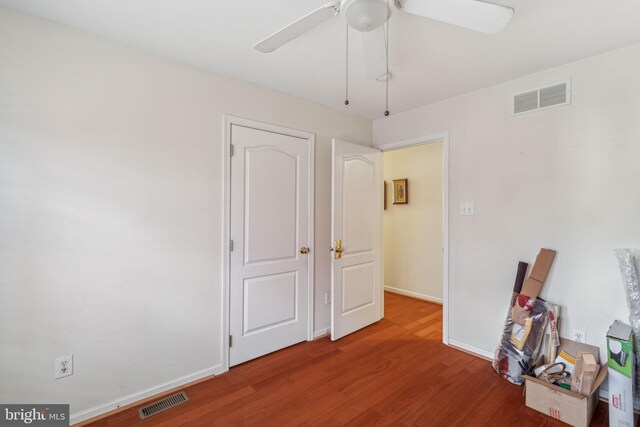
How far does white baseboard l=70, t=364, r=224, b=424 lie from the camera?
1791 mm

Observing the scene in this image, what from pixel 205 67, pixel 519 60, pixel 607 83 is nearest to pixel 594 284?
pixel 607 83

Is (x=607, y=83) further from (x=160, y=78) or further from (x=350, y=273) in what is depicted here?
(x=160, y=78)

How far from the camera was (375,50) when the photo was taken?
1543mm

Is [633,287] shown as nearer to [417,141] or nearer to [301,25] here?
[417,141]

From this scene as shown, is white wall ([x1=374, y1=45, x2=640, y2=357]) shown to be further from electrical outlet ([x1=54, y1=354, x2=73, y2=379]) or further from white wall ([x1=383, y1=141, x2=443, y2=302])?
electrical outlet ([x1=54, y1=354, x2=73, y2=379])

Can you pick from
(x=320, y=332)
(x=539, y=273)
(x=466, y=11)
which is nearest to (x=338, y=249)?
(x=320, y=332)

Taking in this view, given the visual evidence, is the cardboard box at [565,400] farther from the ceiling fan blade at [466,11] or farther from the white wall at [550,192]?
the ceiling fan blade at [466,11]

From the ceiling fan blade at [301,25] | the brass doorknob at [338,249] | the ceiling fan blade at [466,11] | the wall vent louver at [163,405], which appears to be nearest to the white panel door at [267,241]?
the brass doorknob at [338,249]

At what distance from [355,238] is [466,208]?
1.12 metres

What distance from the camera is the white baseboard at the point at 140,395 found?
5.88 ft

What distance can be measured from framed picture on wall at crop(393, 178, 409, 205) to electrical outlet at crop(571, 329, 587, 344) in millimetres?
2680

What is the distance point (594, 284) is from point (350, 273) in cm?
193

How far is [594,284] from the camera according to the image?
2045 millimetres

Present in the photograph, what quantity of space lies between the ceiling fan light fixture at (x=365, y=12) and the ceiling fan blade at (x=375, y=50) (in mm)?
124
